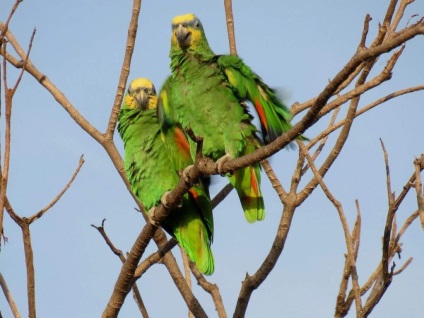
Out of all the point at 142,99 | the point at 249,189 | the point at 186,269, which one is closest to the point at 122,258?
the point at 186,269

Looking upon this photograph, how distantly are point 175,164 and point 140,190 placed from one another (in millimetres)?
289

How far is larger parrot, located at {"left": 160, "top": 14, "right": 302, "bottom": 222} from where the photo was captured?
4.03m

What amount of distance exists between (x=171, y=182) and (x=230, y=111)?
26.5 inches

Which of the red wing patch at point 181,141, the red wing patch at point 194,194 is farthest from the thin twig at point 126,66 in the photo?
the red wing patch at point 194,194

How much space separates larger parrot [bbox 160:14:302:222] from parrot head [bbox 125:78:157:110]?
74 cm

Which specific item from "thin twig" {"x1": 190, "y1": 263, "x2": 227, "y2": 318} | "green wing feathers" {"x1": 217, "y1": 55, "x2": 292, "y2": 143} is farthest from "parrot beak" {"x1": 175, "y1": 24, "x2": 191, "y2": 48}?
"thin twig" {"x1": 190, "y1": 263, "x2": 227, "y2": 318}

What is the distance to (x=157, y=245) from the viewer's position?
4.28 metres

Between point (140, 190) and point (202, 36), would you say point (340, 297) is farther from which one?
point (202, 36)

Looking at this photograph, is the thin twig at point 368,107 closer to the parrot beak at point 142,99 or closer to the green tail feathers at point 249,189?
the green tail feathers at point 249,189

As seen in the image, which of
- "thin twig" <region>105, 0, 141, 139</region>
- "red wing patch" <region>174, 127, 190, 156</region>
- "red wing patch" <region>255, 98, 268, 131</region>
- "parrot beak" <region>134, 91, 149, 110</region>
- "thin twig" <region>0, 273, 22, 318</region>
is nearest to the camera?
"thin twig" <region>0, 273, 22, 318</region>

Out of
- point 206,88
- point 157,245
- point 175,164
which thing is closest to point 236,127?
point 206,88

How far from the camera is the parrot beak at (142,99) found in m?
5.01

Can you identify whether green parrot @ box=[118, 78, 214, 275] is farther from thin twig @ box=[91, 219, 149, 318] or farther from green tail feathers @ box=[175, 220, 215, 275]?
thin twig @ box=[91, 219, 149, 318]

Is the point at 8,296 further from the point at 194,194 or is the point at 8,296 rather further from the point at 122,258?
the point at 194,194
